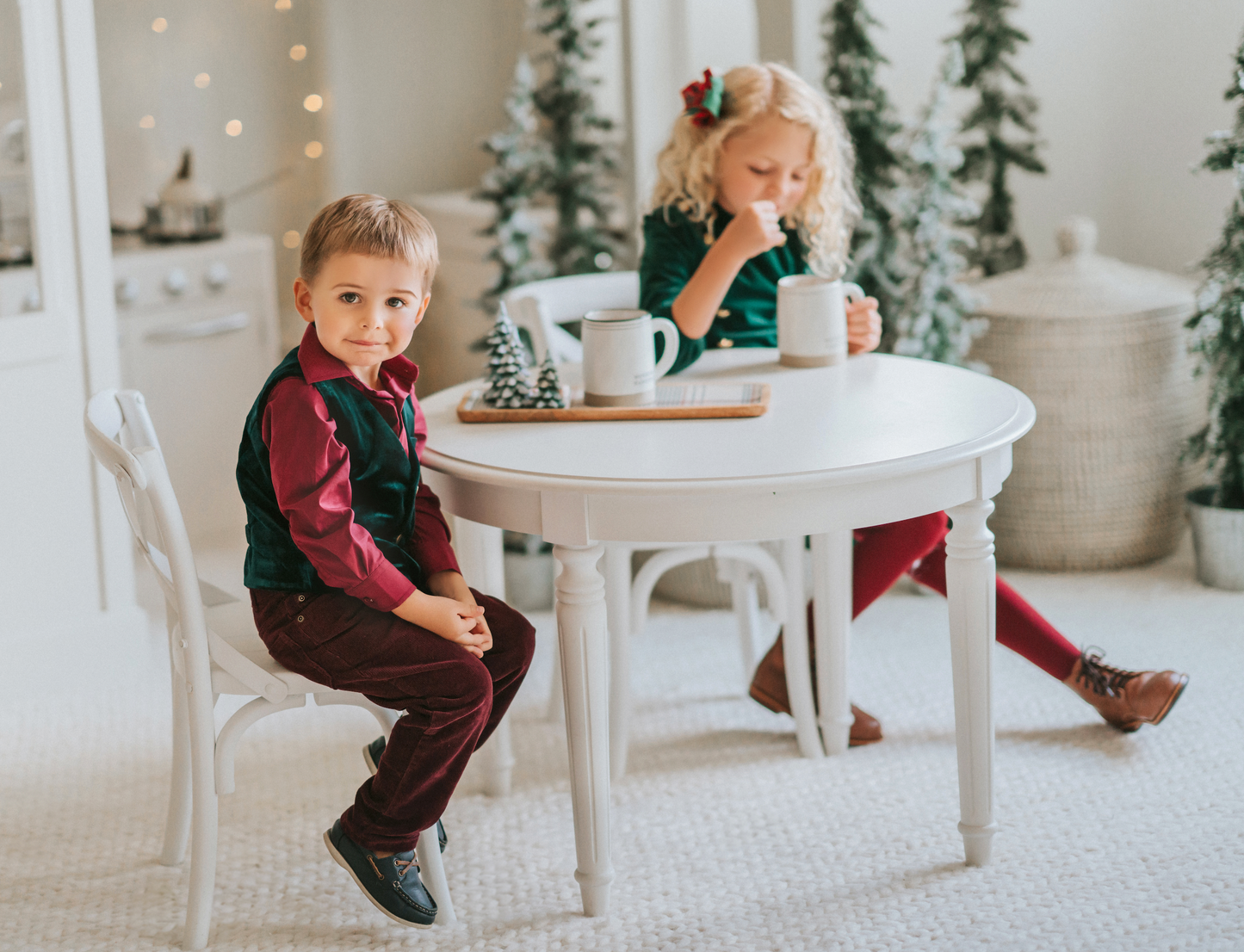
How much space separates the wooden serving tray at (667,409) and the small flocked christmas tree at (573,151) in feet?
4.57

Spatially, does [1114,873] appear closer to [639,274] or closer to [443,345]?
[639,274]

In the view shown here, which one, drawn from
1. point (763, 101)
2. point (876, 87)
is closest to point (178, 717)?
point (763, 101)

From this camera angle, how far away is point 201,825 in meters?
1.77

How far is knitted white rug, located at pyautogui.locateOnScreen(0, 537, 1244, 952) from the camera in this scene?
183cm

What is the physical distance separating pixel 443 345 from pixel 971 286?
1513 mm

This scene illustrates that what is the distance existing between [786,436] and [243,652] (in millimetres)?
750

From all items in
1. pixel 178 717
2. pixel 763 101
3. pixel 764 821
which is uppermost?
pixel 763 101

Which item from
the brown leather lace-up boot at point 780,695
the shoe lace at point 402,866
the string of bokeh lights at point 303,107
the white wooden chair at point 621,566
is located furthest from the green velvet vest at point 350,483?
the string of bokeh lights at point 303,107

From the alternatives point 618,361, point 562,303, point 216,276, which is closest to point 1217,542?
point 562,303

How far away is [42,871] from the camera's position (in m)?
2.03

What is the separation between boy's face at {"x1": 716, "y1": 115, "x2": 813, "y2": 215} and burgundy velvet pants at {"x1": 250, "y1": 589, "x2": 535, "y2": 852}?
0.93 m

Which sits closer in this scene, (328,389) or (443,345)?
(328,389)

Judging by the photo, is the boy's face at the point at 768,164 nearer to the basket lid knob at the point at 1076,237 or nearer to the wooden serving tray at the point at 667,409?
the wooden serving tray at the point at 667,409

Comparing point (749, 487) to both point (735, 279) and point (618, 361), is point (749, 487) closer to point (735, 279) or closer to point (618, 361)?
point (618, 361)
